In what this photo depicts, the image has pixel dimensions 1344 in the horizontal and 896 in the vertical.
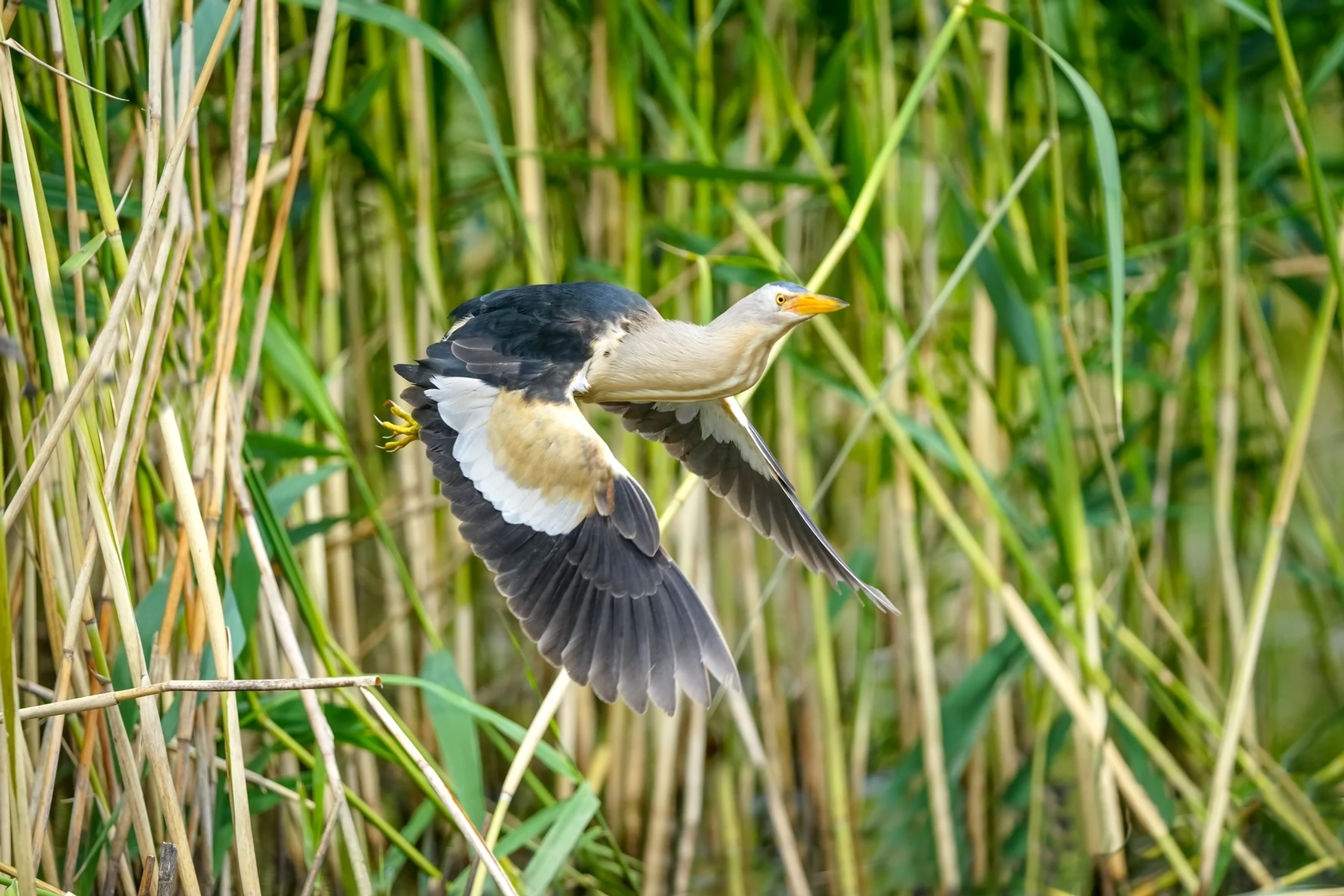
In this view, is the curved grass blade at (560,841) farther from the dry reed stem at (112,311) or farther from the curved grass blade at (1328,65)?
the curved grass blade at (1328,65)

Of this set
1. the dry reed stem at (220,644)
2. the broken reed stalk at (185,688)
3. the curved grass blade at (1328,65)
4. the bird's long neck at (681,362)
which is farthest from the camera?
the curved grass blade at (1328,65)

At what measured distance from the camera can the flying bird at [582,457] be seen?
1.11m

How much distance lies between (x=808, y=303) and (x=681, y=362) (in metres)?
0.13

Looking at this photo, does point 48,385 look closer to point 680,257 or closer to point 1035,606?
point 680,257

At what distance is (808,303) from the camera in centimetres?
115

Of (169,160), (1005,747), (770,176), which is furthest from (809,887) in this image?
(169,160)

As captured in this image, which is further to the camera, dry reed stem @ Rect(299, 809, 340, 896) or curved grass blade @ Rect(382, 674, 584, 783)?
curved grass blade @ Rect(382, 674, 584, 783)

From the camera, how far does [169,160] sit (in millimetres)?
1034

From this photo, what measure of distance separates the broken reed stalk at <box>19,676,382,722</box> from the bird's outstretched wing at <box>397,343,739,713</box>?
0.67ft

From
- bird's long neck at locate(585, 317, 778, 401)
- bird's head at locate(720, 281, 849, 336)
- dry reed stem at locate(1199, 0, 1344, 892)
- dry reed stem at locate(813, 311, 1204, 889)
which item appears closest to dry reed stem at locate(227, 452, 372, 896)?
bird's long neck at locate(585, 317, 778, 401)

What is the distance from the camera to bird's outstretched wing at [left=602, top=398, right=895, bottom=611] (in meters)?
1.35

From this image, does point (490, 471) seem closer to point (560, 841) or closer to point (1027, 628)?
point (560, 841)

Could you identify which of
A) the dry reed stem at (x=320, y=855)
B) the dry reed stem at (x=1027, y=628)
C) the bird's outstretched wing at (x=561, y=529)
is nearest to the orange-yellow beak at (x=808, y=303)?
the bird's outstretched wing at (x=561, y=529)

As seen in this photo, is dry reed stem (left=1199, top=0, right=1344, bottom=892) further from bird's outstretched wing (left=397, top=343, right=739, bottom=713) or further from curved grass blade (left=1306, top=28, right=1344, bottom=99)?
bird's outstretched wing (left=397, top=343, right=739, bottom=713)
